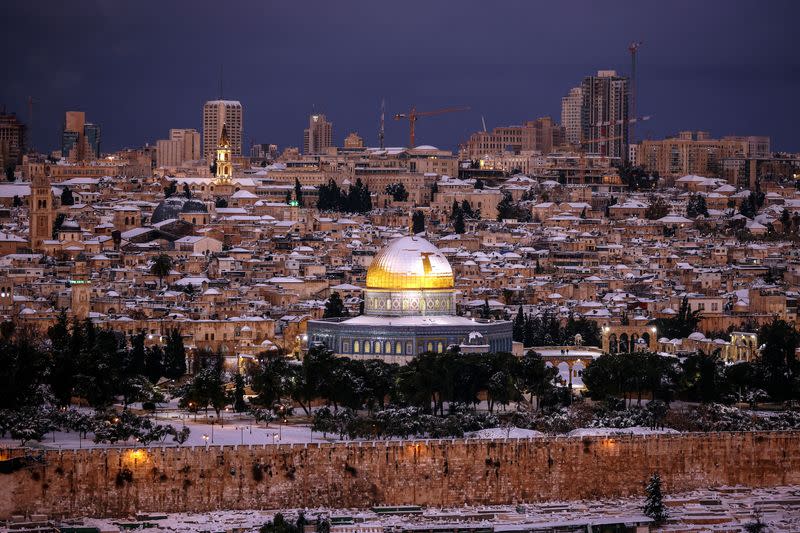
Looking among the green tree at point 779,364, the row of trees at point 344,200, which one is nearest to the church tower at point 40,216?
the row of trees at point 344,200

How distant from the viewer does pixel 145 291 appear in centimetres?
9650

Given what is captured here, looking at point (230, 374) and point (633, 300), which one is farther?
point (633, 300)

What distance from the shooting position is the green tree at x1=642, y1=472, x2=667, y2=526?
56.4m

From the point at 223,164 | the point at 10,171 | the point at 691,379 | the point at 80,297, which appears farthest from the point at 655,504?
the point at 10,171

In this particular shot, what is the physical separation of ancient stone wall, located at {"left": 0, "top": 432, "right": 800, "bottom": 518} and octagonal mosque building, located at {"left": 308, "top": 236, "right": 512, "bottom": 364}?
1309cm

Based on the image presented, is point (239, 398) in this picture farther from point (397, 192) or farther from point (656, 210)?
point (397, 192)

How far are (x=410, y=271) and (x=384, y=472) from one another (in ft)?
61.4

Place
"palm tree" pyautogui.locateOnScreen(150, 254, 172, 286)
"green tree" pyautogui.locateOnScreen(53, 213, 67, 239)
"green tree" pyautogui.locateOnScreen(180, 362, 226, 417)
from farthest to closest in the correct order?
"green tree" pyautogui.locateOnScreen(53, 213, 67, 239) < "palm tree" pyautogui.locateOnScreen(150, 254, 172, 286) < "green tree" pyautogui.locateOnScreen(180, 362, 226, 417)

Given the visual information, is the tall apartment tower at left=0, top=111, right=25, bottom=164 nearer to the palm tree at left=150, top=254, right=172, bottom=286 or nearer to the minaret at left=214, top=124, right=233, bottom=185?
the minaret at left=214, top=124, right=233, bottom=185

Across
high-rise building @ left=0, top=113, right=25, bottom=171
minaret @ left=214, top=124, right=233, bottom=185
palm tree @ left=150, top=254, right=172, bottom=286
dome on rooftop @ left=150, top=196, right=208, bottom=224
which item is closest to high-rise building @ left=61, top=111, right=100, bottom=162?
high-rise building @ left=0, top=113, right=25, bottom=171

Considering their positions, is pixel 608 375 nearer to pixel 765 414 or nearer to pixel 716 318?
pixel 765 414

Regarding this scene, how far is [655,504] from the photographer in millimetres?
56719

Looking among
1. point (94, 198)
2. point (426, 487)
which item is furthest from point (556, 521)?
point (94, 198)

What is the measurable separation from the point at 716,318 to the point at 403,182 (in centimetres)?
5387
